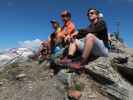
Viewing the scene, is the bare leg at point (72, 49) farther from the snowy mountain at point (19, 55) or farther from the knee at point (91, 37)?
the snowy mountain at point (19, 55)

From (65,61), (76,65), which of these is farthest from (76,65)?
(65,61)

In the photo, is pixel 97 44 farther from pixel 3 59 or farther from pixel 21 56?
pixel 3 59

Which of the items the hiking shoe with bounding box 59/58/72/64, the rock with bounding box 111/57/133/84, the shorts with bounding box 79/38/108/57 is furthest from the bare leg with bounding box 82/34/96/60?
the rock with bounding box 111/57/133/84

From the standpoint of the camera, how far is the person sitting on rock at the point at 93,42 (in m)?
11.3

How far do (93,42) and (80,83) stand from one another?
5.51 feet

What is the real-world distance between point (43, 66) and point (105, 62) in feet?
11.3

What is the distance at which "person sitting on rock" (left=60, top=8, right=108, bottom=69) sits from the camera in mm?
11348

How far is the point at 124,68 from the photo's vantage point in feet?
41.4

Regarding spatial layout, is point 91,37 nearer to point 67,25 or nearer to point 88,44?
point 88,44

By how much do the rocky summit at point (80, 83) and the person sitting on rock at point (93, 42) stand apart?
1.40 feet

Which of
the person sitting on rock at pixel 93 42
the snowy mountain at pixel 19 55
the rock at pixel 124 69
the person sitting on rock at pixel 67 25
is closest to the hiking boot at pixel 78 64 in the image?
the person sitting on rock at pixel 93 42

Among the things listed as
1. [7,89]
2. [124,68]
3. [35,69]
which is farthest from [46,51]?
[124,68]

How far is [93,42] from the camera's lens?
1134 centimetres

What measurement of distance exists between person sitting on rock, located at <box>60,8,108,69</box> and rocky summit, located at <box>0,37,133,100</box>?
16.8 inches
